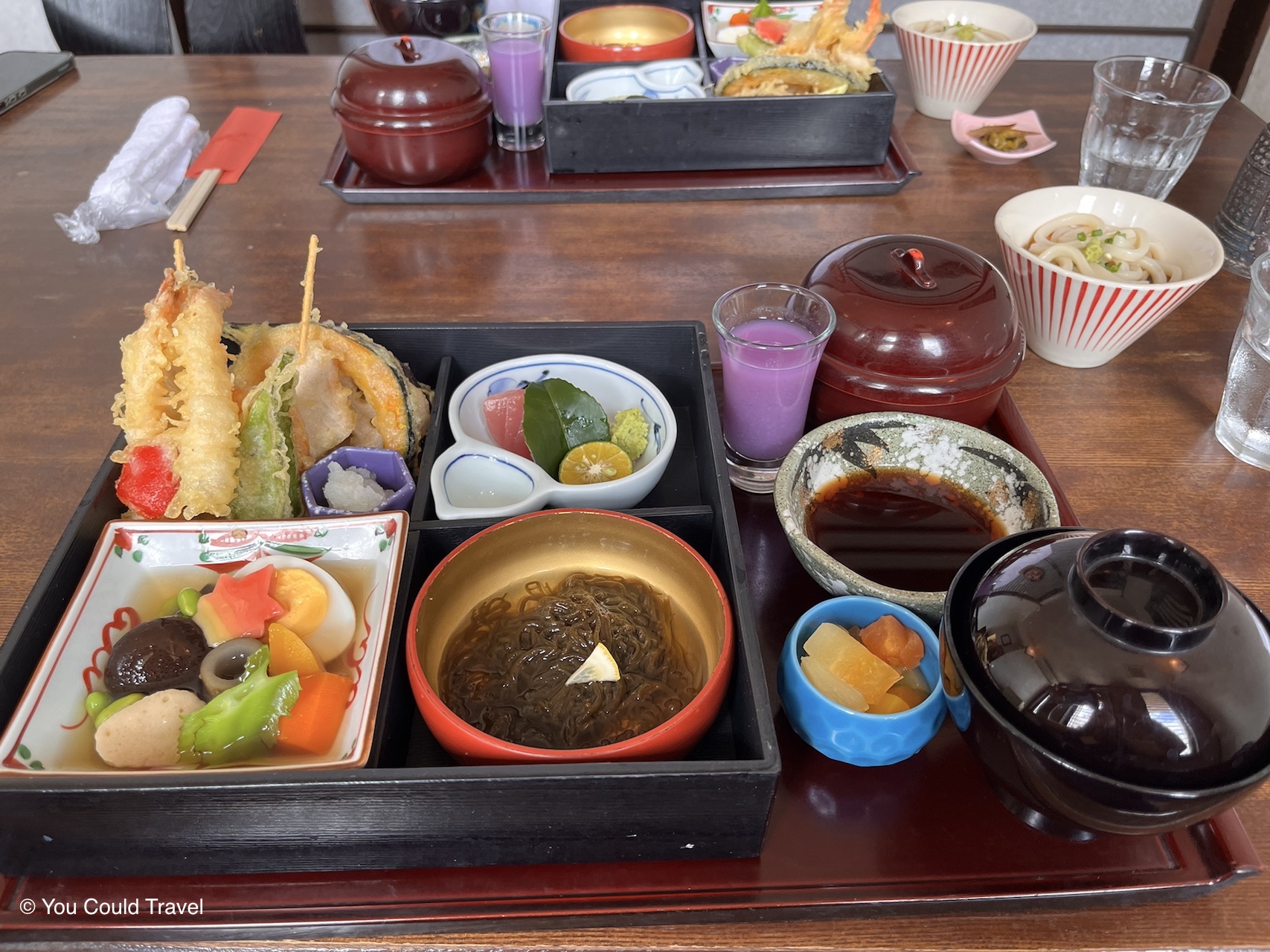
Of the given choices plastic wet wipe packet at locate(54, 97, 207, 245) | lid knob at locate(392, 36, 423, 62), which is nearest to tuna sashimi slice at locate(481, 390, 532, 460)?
lid knob at locate(392, 36, 423, 62)

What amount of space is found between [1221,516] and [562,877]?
3.49 ft

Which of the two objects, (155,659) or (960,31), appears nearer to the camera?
(155,659)

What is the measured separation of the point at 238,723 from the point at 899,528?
846 mm

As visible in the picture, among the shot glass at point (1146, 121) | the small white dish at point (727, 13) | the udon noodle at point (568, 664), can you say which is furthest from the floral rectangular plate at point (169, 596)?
the small white dish at point (727, 13)

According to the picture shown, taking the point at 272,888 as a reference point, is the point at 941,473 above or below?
above

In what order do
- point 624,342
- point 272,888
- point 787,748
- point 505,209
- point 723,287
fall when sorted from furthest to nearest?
point 505,209
point 723,287
point 624,342
point 787,748
point 272,888

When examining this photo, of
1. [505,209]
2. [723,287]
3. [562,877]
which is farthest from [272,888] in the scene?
[505,209]

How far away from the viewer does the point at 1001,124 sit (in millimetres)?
2186

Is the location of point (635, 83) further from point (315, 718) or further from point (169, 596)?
point (315, 718)

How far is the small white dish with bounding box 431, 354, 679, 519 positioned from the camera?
1146mm

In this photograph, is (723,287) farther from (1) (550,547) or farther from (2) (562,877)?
(2) (562,877)

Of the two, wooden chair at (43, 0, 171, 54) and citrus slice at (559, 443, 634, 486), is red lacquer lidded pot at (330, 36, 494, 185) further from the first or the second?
wooden chair at (43, 0, 171, 54)

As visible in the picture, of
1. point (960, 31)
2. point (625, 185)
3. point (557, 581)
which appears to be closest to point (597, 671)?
point (557, 581)

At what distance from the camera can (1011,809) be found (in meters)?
0.88
